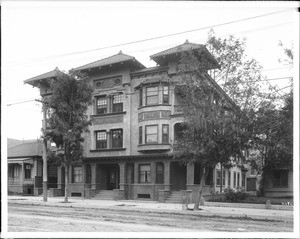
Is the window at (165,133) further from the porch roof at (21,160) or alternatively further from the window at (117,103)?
the porch roof at (21,160)

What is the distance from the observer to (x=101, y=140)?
33031 millimetres

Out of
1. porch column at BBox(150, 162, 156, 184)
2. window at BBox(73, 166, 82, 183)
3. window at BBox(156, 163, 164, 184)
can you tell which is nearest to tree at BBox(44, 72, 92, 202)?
porch column at BBox(150, 162, 156, 184)

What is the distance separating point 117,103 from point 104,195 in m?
7.91

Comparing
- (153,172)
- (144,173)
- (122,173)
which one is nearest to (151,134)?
(153,172)

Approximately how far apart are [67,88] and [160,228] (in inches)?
626

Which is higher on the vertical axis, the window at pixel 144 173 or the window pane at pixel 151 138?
the window pane at pixel 151 138

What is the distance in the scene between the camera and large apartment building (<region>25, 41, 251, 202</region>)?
29.4m

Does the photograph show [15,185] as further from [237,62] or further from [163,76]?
[237,62]

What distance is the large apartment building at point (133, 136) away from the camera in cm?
2941

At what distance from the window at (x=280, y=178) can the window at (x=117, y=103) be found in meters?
17.0

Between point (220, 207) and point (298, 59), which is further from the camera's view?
point (220, 207)

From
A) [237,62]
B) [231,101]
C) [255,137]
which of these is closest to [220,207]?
[255,137]

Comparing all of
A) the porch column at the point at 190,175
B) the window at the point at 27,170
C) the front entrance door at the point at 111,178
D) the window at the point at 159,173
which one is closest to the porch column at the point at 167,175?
the window at the point at 159,173

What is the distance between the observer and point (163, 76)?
1168 inches
